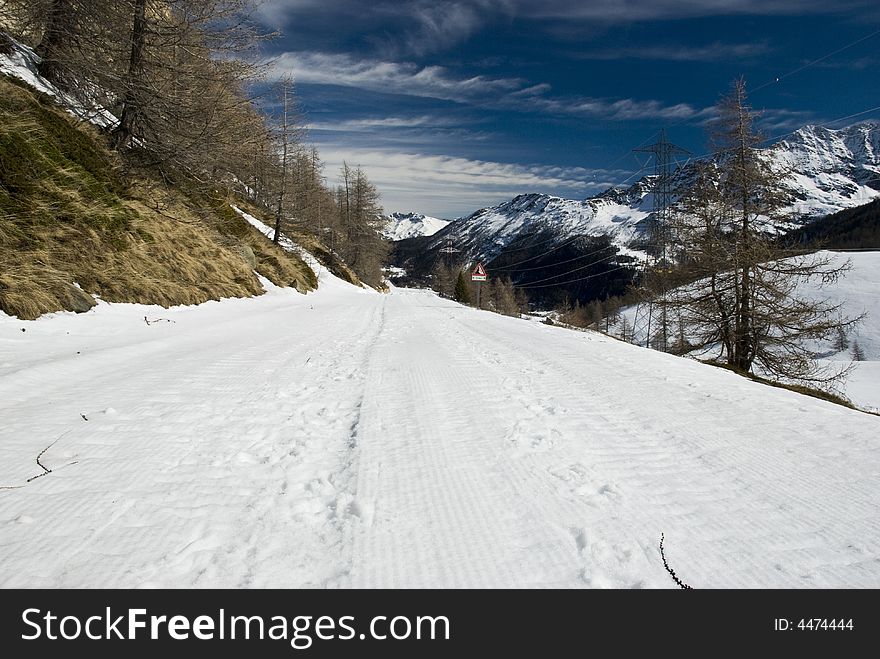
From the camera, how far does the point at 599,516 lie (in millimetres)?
2129

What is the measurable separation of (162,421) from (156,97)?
10.1 meters

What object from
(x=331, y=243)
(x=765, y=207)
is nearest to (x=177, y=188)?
(x=765, y=207)

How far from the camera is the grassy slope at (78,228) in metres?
6.69

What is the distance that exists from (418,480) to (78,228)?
920cm

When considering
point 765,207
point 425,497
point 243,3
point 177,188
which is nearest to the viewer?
point 425,497

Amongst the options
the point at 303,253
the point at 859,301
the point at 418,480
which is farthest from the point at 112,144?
the point at 859,301

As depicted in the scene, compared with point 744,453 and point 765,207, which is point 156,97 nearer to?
point 744,453

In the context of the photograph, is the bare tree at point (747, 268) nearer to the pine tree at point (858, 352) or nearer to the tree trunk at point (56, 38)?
the tree trunk at point (56, 38)

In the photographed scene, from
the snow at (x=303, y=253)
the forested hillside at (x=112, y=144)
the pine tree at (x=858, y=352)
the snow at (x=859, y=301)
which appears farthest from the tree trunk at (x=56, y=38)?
the pine tree at (x=858, y=352)

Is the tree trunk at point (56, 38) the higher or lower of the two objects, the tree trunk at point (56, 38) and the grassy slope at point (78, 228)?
the higher

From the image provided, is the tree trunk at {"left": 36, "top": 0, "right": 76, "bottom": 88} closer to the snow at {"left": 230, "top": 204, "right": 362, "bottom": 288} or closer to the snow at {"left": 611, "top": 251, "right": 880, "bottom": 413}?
the snow at {"left": 230, "top": 204, "right": 362, "bottom": 288}

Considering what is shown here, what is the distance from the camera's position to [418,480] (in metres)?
2.50

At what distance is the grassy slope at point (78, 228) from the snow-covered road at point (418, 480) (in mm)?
Answer: 2568

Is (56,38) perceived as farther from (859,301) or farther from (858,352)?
(859,301)
